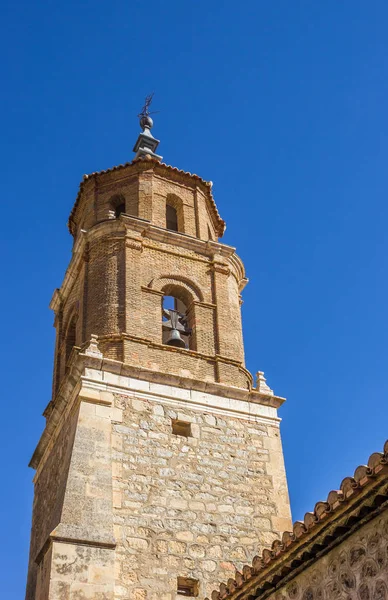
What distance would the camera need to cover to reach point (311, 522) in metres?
7.34

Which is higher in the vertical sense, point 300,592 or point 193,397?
point 193,397

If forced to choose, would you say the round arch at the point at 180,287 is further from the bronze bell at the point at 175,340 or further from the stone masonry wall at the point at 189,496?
the stone masonry wall at the point at 189,496

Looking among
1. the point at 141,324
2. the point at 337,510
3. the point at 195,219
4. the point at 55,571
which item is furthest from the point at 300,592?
the point at 195,219

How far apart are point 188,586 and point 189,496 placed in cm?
129

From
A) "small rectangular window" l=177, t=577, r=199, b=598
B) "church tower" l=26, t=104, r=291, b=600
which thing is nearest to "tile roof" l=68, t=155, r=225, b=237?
"church tower" l=26, t=104, r=291, b=600

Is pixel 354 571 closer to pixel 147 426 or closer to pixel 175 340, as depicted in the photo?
pixel 147 426

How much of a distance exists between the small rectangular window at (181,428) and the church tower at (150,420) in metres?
0.02

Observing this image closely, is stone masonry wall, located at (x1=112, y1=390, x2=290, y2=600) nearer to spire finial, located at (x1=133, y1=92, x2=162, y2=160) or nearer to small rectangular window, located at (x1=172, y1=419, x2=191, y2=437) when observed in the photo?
small rectangular window, located at (x1=172, y1=419, x2=191, y2=437)

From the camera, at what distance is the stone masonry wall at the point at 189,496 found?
10469mm

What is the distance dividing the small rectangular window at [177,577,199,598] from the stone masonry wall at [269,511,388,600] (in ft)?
10.3

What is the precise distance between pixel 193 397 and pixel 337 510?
18.7 ft

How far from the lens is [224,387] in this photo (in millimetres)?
12906

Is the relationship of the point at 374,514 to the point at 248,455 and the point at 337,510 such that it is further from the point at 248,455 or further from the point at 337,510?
the point at 248,455

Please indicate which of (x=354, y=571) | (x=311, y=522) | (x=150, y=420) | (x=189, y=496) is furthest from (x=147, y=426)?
(x=354, y=571)
